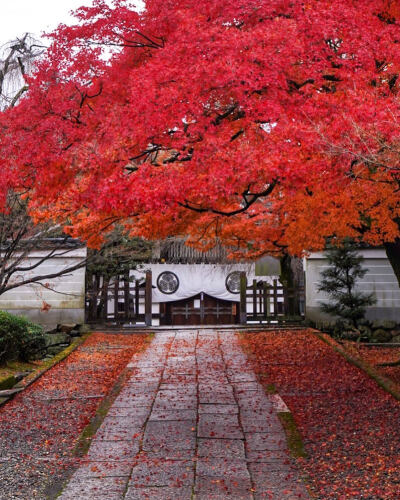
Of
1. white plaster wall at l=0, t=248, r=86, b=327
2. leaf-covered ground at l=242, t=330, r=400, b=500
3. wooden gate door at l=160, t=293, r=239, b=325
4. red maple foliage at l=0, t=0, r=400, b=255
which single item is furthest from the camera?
wooden gate door at l=160, t=293, r=239, b=325

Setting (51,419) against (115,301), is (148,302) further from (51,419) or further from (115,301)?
(51,419)

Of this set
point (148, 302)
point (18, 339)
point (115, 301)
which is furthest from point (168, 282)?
point (18, 339)

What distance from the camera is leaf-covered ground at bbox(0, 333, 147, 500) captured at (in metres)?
5.56

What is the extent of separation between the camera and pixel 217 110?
7.61m

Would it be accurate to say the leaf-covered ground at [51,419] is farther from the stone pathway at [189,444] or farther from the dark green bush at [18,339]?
the dark green bush at [18,339]

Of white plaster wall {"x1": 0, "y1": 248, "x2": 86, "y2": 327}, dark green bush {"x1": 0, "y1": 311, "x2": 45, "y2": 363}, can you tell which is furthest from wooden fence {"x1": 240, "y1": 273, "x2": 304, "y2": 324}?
dark green bush {"x1": 0, "y1": 311, "x2": 45, "y2": 363}

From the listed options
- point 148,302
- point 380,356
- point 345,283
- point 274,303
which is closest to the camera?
point 380,356

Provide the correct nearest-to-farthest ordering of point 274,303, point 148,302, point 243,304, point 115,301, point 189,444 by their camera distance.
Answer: point 189,444
point 148,302
point 243,304
point 115,301
point 274,303

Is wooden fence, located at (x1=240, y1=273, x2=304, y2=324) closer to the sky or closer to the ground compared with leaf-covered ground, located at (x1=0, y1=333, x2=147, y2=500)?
closer to the sky

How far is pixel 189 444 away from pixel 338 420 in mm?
2064

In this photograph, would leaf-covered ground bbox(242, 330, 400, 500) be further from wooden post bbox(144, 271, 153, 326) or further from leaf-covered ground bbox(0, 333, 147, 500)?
wooden post bbox(144, 271, 153, 326)

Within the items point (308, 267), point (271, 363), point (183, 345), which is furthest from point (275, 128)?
point (308, 267)

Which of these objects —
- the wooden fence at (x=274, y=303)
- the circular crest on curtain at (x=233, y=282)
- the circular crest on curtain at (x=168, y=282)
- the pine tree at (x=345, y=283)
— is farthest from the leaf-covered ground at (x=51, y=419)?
the circular crest on curtain at (x=233, y=282)

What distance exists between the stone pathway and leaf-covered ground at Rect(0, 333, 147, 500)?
33 centimetres
